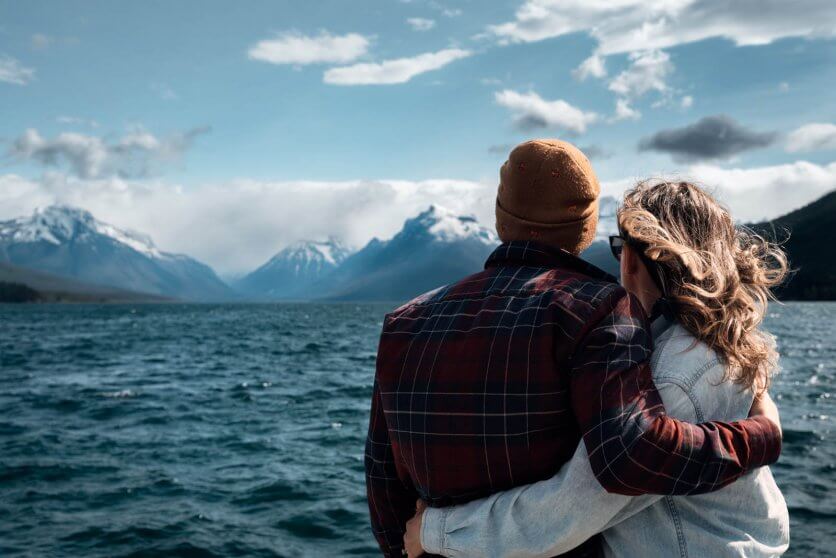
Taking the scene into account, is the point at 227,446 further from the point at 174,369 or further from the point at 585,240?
the point at 174,369

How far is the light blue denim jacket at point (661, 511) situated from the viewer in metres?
2.51

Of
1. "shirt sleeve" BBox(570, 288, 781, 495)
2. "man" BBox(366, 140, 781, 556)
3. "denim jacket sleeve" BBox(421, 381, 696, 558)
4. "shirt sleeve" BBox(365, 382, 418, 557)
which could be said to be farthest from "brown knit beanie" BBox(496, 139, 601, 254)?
"shirt sleeve" BBox(365, 382, 418, 557)


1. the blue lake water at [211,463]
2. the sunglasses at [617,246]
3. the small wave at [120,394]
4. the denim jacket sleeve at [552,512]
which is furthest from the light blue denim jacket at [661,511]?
the small wave at [120,394]

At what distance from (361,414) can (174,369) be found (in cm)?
1635

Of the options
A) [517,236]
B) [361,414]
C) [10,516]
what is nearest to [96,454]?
[10,516]

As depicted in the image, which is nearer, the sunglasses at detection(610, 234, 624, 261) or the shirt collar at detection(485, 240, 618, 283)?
the shirt collar at detection(485, 240, 618, 283)

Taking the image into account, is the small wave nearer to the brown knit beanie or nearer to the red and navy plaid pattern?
the red and navy plaid pattern

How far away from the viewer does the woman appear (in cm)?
253

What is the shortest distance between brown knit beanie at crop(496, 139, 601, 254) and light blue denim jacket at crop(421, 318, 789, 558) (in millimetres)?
549

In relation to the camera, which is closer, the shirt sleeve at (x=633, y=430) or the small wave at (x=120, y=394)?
the shirt sleeve at (x=633, y=430)

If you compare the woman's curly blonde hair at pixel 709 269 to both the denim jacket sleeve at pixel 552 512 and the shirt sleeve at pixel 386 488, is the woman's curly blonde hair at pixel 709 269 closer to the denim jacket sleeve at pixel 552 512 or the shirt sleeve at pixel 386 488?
the denim jacket sleeve at pixel 552 512

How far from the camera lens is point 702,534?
2.59 m

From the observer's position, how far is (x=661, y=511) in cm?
265

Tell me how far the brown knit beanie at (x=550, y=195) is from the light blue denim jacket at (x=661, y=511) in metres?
0.55
